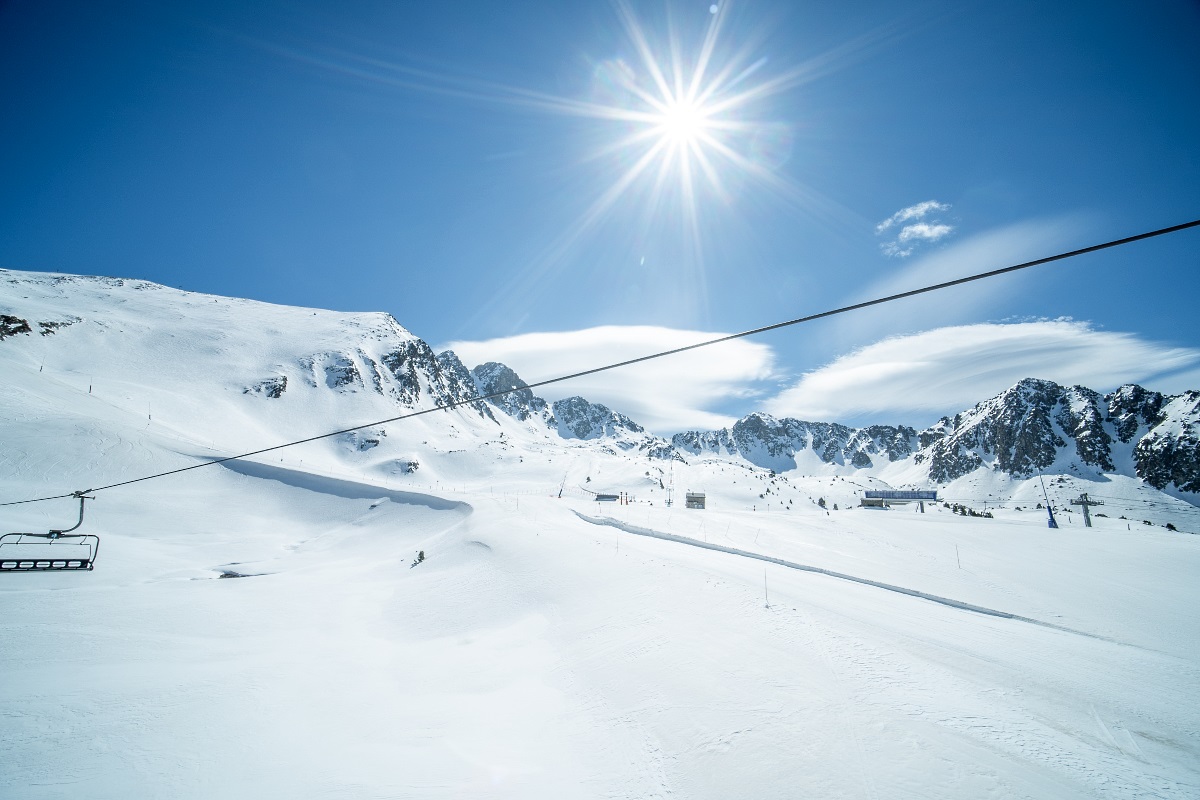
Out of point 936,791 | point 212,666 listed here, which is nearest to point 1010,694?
point 936,791

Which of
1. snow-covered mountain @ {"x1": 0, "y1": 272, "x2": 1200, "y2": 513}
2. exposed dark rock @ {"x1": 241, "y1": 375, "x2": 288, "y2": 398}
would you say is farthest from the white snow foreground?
exposed dark rock @ {"x1": 241, "y1": 375, "x2": 288, "y2": 398}

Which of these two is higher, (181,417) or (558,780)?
(181,417)

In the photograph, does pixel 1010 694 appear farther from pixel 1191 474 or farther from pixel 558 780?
pixel 1191 474

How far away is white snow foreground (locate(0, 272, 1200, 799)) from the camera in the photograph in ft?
14.9

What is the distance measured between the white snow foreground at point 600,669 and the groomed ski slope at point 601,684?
0.05 metres

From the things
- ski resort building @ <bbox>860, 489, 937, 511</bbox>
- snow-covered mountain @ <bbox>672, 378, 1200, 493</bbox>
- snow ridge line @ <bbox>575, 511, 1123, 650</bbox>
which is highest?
snow-covered mountain @ <bbox>672, 378, 1200, 493</bbox>

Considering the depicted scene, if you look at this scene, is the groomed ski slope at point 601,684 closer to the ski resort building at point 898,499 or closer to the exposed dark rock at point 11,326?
the ski resort building at point 898,499

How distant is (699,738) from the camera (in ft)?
16.2

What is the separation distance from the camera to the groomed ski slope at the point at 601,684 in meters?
4.48

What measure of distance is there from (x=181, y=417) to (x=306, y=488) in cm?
2780

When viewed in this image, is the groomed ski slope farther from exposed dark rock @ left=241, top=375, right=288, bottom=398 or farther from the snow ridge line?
exposed dark rock @ left=241, top=375, right=288, bottom=398

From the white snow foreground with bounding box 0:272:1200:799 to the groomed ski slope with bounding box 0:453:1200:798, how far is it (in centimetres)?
5

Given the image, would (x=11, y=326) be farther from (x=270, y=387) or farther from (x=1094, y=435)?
(x=1094, y=435)

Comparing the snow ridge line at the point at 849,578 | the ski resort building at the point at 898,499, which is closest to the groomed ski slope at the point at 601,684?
the snow ridge line at the point at 849,578
